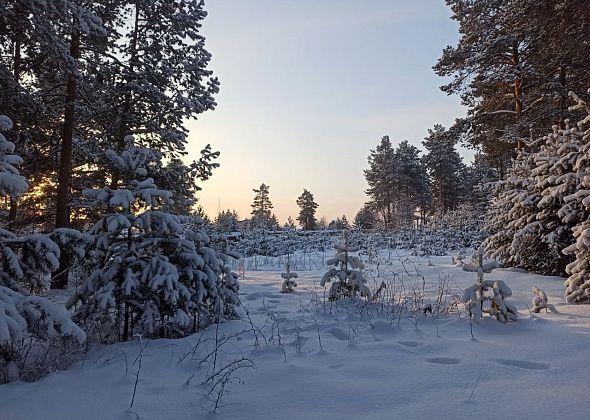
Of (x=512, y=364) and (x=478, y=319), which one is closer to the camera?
(x=512, y=364)

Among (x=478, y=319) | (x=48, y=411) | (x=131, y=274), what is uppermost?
(x=131, y=274)

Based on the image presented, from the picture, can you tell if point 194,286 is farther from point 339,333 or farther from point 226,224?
point 226,224

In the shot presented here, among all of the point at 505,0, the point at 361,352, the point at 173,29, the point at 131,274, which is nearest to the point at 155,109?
the point at 173,29

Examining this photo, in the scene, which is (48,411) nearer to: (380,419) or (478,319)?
(380,419)

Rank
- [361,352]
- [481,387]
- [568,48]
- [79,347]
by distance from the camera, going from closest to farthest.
→ 1. [481,387]
2. [361,352]
3. [79,347]
4. [568,48]

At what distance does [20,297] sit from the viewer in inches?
131

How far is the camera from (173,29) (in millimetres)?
11359

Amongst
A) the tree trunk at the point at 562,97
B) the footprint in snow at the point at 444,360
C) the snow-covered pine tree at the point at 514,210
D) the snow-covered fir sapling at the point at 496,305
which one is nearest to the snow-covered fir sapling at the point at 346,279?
the snow-covered fir sapling at the point at 496,305

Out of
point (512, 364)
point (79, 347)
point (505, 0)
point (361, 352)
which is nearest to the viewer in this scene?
point (512, 364)

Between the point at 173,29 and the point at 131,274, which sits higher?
the point at 173,29

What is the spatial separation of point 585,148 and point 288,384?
591cm

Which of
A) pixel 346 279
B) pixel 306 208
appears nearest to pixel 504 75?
pixel 346 279

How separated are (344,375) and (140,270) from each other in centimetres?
267

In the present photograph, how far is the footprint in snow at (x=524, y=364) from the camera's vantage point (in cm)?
348
